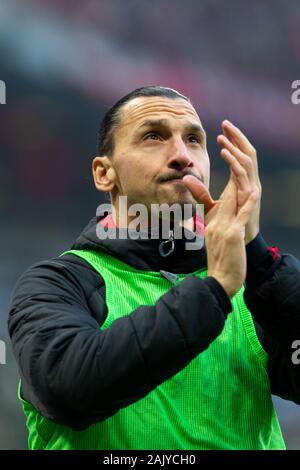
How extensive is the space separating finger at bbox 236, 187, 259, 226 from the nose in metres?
0.45

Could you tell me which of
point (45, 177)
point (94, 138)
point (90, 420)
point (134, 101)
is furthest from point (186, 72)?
point (90, 420)

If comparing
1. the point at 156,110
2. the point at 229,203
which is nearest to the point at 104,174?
the point at 156,110

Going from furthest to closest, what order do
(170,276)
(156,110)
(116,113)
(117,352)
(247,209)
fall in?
(116,113), (156,110), (170,276), (247,209), (117,352)

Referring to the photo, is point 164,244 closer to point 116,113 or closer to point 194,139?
point 194,139

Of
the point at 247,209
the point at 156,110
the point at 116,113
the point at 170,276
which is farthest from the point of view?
the point at 116,113

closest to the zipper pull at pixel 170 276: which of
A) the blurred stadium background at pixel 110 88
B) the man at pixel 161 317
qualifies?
the man at pixel 161 317

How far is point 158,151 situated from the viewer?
2070 millimetres

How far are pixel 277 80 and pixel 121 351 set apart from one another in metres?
5.06

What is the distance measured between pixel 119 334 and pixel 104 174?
994 mm

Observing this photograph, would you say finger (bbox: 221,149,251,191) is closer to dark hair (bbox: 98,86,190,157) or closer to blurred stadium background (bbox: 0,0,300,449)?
dark hair (bbox: 98,86,190,157)

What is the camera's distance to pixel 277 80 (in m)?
6.11

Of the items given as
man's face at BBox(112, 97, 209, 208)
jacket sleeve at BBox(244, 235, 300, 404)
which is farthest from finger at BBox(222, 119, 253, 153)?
man's face at BBox(112, 97, 209, 208)

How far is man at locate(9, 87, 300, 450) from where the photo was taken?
4.73ft

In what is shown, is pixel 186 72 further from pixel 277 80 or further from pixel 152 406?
pixel 152 406
